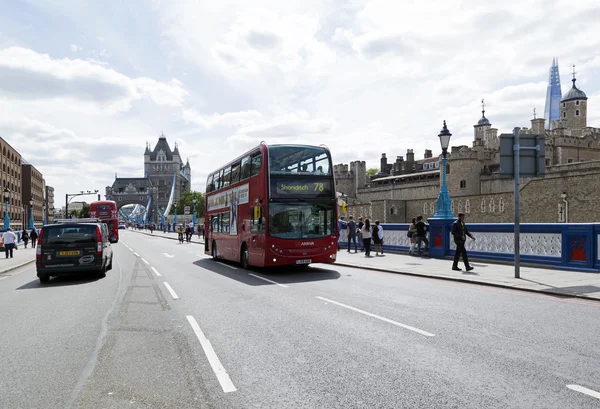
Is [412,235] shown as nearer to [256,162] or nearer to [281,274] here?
[281,274]

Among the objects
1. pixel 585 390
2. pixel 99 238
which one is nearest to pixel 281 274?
pixel 99 238

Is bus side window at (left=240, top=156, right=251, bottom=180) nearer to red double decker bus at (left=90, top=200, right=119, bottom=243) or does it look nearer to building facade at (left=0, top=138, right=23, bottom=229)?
red double decker bus at (left=90, top=200, right=119, bottom=243)

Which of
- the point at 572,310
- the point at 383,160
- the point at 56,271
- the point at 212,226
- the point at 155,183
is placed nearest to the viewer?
the point at 572,310

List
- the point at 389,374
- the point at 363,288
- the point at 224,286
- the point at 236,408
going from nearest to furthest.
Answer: the point at 236,408 → the point at 389,374 → the point at 363,288 → the point at 224,286

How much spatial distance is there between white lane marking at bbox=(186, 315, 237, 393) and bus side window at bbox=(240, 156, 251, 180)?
8.51 m

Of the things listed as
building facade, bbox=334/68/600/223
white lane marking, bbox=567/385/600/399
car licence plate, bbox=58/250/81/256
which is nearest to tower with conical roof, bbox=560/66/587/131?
building facade, bbox=334/68/600/223

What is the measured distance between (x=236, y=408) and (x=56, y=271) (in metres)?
11.3

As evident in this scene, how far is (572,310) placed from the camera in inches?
308

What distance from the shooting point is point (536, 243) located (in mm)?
14438

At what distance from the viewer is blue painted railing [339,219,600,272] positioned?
42.2 ft

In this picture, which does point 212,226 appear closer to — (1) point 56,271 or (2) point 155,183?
(1) point 56,271

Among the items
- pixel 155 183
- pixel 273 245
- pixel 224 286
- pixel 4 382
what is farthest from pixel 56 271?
pixel 155 183

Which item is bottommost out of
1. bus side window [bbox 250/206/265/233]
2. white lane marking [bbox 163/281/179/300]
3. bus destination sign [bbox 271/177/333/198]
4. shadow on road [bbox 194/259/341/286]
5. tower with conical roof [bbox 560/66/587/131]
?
shadow on road [bbox 194/259/341/286]

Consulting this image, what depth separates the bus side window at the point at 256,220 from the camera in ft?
43.9
